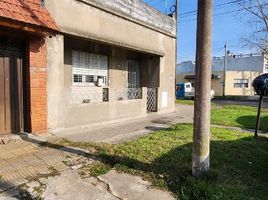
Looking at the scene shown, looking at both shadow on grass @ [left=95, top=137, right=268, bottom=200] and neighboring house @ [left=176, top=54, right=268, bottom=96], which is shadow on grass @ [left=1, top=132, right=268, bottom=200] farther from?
neighboring house @ [left=176, top=54, right=268, bottom=96]

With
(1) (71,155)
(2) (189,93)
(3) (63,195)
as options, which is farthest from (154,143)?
(2) (189,93)

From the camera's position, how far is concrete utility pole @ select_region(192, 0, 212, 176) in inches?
171

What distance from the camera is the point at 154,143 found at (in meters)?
6.81

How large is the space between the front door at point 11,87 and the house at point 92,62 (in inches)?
3.7

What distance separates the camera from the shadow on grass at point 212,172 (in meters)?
4.08

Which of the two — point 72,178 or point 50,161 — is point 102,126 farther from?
point 72,178

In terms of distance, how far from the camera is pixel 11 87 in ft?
22.4

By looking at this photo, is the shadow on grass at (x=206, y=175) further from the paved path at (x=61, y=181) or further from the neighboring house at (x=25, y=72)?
the neighboring house at (x=25, y=72)

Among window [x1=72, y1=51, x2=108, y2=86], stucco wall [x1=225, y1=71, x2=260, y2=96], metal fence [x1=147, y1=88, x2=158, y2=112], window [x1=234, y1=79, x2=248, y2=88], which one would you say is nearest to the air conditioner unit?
window [x1=72, y1=51, x2=108, y2=86]

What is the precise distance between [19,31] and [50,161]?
11.1ft

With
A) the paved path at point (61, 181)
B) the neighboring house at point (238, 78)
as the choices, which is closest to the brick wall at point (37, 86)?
the paved path at point (61, 181)

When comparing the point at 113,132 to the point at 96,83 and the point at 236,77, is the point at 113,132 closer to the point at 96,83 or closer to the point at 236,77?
the point at 96,83

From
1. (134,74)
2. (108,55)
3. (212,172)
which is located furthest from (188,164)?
(134,74)

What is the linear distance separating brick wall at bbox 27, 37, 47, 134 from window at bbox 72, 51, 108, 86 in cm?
257
